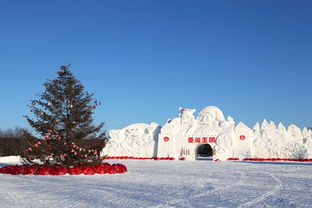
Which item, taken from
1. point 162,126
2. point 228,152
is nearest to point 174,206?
point 228,152

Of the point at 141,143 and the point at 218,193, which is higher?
the point at 141,143

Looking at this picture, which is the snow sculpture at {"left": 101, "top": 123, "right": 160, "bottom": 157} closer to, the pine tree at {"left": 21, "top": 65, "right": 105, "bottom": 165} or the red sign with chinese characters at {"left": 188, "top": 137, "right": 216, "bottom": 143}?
the red sign with chinese characters at {"left": 188, "top": 137, "right": 216, "bottom": 143}

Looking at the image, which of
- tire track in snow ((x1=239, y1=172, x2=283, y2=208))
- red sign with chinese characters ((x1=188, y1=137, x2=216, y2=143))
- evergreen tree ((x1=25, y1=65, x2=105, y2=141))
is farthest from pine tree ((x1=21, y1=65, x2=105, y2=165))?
red sign with chinese characters ((x1=188, y1=137, x2=216, y2=143))

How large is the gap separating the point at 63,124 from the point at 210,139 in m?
13.9

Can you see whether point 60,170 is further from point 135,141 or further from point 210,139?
point 135,141

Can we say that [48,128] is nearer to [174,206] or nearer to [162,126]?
[174,206]

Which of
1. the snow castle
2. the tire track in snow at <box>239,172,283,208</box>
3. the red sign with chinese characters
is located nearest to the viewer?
the tire track in snow at <box>239,172,283,208</box>

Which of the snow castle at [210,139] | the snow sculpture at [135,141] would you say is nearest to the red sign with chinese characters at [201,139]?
the snow castle at [210,139]

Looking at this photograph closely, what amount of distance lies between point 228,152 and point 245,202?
18.2 meters

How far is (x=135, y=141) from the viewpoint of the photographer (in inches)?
1062

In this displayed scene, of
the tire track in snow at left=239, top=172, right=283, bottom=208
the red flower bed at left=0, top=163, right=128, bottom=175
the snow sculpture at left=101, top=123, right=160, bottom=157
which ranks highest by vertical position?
the snow sculpture at left=101, top=123, right=160, bottom=157

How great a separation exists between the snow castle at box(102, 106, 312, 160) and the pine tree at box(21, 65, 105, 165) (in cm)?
1270

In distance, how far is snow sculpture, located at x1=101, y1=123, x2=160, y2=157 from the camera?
26.6 meters

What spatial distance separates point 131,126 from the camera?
28125mm
